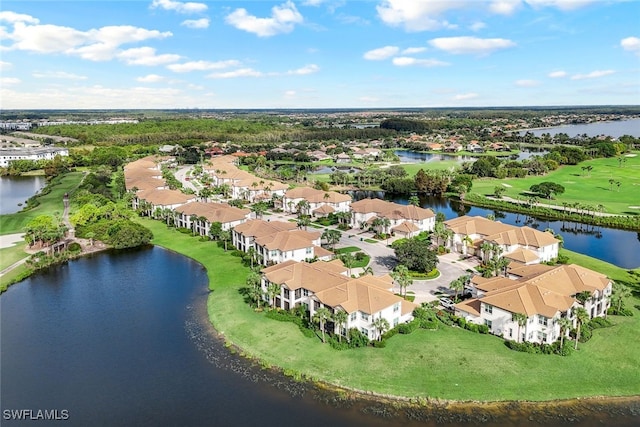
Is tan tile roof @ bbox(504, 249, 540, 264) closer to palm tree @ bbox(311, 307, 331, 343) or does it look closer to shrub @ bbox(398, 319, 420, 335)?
shrub @ bbox(398, 319, 420, 335)

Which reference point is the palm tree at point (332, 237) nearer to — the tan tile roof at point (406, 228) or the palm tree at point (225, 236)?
the tan tile roof at point (406, 228)

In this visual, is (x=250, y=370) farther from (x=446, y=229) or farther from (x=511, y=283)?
(x=446, y=229)

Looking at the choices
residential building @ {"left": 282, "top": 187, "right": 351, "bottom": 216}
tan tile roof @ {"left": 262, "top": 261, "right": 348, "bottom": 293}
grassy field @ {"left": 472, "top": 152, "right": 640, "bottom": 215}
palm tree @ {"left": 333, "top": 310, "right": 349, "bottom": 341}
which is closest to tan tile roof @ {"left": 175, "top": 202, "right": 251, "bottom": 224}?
residential building @ {"left": 282, "top": 187, "right": 351, "bottom": 216}

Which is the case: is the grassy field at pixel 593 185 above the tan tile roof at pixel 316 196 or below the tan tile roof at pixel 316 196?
below

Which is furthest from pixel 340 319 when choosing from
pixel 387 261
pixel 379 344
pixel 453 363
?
pixel 387 261

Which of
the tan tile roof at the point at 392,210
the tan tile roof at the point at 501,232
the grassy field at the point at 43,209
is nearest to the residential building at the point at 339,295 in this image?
the tan tile roof at the point at 501,232

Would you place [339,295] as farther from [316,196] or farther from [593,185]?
[593,185]
